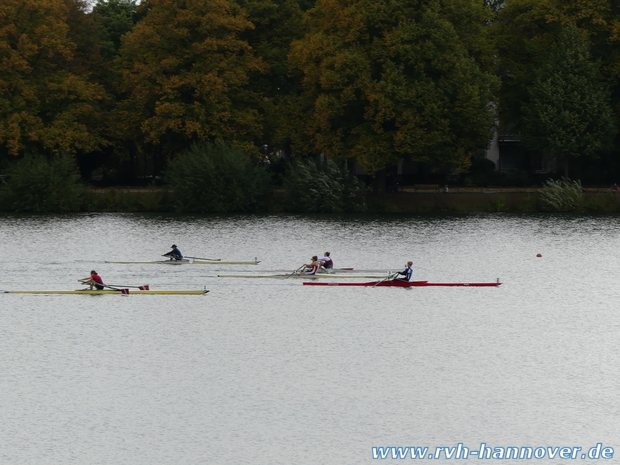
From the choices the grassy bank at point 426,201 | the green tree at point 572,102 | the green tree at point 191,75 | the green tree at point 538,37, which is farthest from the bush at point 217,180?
the green tree at point 572,102

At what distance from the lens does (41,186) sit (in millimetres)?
98875

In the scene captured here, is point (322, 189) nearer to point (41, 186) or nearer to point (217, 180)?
point (217, 180)

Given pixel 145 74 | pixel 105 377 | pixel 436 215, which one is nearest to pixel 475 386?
pixel 105 377

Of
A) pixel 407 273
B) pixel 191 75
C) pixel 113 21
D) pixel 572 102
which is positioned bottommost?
pixel 407 273

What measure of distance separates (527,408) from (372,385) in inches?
214

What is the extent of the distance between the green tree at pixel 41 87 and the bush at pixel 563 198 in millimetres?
41787

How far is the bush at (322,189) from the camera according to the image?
9788cm

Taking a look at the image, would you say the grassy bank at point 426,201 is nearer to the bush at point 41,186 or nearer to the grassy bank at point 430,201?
the grassy bank at point 430,201

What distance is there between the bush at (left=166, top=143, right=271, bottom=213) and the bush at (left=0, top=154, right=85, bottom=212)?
8.94m

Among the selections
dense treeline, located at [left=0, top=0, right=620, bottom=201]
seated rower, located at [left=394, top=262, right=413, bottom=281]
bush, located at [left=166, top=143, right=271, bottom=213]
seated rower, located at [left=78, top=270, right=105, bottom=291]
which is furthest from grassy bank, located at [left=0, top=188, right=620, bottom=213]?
seated rower, located at [left=78, top=270, right=105, bottom=291]

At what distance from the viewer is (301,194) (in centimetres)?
9831

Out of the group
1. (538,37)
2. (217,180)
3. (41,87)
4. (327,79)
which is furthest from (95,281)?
(538,37)

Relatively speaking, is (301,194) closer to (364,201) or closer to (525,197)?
(364,201)

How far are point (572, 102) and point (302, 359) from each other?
65.4m
